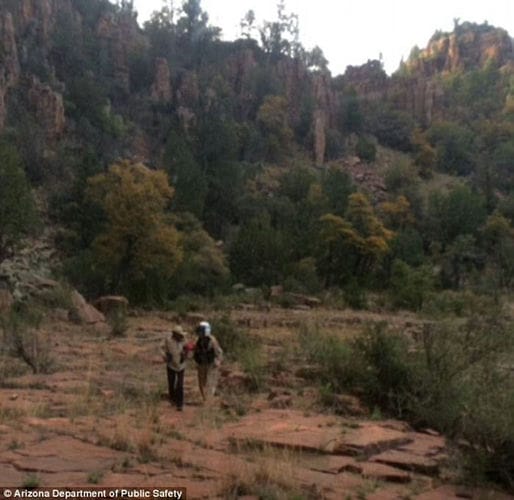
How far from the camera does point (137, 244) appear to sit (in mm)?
33281

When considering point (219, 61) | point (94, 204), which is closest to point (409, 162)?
point (219, 61)

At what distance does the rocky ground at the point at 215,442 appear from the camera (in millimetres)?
7828

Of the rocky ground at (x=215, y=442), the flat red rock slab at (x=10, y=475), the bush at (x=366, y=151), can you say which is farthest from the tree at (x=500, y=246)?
the flat red rock slab at (x=10, y=475)

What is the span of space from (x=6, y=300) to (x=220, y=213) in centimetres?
2639

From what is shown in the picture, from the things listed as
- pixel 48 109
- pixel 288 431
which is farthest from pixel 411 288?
pixel 48 109

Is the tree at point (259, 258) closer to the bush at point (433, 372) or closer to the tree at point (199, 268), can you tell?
the tree at point (199, 268)

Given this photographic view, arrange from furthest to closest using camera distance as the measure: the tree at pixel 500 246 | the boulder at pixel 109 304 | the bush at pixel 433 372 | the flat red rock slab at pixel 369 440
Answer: the tree at pixel 500 246, the boulder at pixel 109 304, the bush at pixel 433 372, the flat red rock slab at pixel 369 440

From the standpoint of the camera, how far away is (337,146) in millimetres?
74375

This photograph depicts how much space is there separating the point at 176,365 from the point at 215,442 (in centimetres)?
322

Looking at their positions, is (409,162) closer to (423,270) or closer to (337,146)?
(337,146)

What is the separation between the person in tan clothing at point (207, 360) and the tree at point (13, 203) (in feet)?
66.5

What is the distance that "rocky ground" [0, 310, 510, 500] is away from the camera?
25.7ft

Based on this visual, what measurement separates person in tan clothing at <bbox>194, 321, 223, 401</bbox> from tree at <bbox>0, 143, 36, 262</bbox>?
798 inches
